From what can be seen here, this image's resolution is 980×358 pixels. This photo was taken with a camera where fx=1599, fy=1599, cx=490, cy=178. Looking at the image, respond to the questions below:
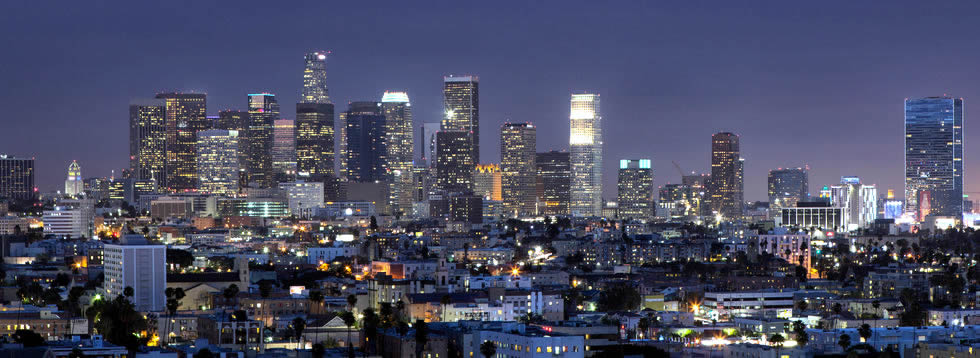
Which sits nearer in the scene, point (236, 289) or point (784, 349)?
point (784, 349)

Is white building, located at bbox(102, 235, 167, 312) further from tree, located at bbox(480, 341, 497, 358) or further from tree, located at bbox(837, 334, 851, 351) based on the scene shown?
tree, located at bbox(837, 334, 851, 351)

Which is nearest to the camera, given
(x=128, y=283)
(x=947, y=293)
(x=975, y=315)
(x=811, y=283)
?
(x=975, y=315)

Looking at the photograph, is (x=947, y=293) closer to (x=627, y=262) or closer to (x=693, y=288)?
(x=693, y=288)

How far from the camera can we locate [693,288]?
389 feet

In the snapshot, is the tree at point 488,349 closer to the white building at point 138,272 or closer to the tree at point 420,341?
the tree at point 420,341

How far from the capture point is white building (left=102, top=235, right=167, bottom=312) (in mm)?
105938

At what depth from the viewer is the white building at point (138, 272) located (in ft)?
348

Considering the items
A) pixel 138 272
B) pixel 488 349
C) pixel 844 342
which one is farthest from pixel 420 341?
pixel 138 272

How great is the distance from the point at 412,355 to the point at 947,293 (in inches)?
2252

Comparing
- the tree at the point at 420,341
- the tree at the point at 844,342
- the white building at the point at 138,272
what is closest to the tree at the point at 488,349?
the tree at the point at 420,341

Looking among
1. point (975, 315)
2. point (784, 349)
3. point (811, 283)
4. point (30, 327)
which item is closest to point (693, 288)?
point (811, 283)

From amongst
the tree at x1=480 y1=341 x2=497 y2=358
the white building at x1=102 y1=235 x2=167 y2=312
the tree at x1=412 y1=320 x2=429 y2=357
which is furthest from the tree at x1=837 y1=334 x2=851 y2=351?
the white building at x1=102 y1=235 x2=167 y2=312

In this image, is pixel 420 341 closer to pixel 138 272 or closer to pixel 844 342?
pixel 844 342

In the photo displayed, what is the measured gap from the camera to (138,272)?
108 m
